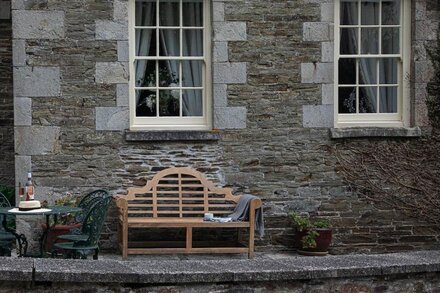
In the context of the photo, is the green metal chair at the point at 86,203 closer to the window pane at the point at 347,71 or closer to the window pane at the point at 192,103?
the window pane at the point at 192,103

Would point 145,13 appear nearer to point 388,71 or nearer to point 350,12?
point 350,12

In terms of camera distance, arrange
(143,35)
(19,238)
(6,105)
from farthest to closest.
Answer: (6,105), (143,35), (19,238)

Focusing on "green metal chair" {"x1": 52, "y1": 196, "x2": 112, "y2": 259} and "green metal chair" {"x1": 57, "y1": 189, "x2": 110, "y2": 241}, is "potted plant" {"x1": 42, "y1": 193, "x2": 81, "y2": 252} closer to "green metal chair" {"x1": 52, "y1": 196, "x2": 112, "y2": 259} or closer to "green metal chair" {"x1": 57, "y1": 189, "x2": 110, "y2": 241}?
"green metal chair" {"x1": 57, "y1": 189, "x2": 110, "y2": 241}

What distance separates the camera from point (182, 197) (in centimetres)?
1076

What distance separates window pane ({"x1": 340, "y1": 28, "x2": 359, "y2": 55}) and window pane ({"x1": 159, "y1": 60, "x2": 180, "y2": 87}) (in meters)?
2.19

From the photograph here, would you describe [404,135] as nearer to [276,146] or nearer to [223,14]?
[276,146]

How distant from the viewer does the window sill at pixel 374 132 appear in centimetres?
1103

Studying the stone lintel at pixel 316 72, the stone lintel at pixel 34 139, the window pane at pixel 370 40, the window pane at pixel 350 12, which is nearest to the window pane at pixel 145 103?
the stone lintel at pixel 34 139

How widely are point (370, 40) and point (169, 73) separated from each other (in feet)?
8.91

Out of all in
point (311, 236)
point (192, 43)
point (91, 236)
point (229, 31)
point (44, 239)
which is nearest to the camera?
point (91, 236)

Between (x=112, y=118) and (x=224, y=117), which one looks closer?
(x=112, y=118)

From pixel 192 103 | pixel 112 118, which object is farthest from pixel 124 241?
pixel 192 103

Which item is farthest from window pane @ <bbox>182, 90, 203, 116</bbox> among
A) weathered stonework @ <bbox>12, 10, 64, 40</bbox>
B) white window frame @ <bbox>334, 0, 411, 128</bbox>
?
weathered stonework @ <bbox>12, 10, 64, 40</bbox>

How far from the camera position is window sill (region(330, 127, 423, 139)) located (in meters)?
11.0
